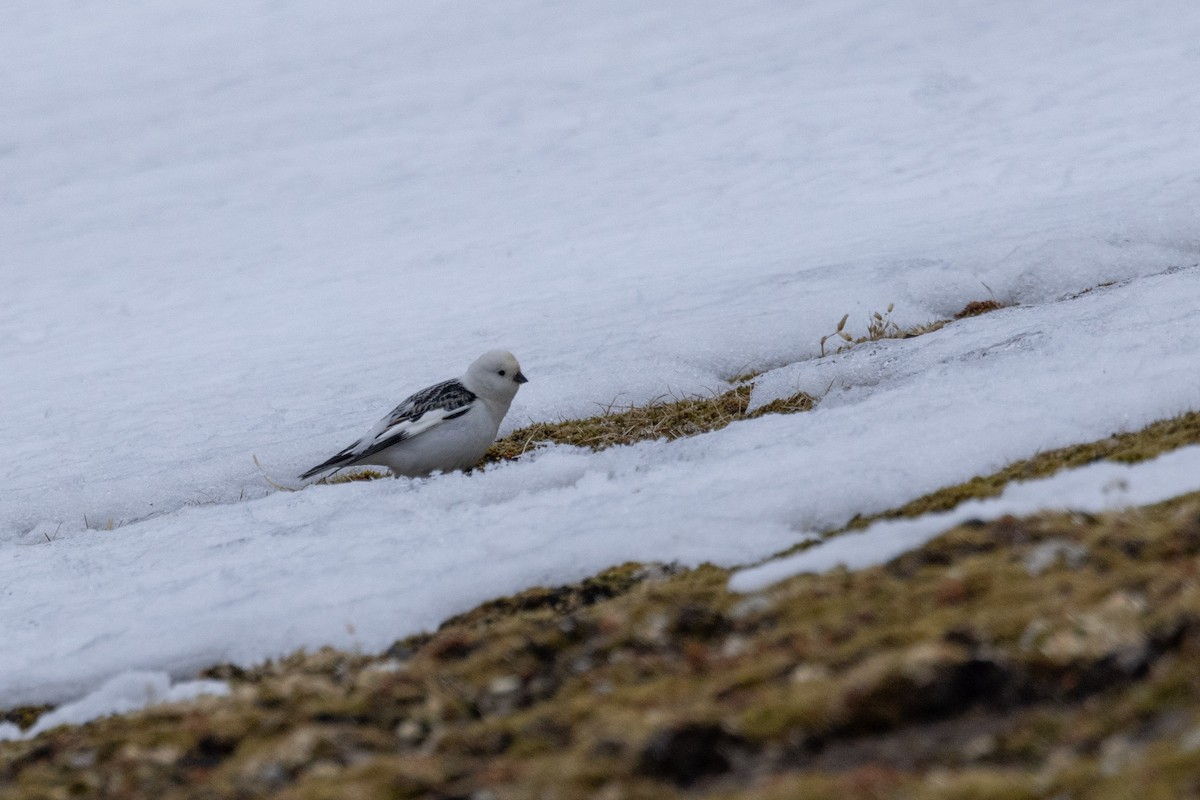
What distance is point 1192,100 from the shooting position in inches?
535

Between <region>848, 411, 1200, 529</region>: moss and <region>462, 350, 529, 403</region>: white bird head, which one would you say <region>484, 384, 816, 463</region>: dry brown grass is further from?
<region>848, 411, 1200, 529</region>: moss

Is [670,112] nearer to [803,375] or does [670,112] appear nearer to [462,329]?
[462,329]

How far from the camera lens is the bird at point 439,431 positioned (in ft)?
21.5

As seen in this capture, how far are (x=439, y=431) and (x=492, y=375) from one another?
1.76 ft

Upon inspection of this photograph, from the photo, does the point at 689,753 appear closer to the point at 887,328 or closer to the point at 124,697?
the point at 124,697

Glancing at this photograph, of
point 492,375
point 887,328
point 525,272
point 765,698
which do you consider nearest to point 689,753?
point 765,698

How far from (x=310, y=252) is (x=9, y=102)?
7589 mm

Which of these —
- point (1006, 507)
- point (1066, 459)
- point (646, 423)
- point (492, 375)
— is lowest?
point (646, 423)

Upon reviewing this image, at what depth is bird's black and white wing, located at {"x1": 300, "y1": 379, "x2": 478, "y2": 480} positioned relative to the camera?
655 centimetres

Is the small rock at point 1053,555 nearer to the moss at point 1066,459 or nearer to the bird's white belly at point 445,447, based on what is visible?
the moss at point 1066,459

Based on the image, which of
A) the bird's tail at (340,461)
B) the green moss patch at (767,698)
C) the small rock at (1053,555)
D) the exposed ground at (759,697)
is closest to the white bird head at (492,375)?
the bird's tail at (340,461)

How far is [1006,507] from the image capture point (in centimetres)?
374

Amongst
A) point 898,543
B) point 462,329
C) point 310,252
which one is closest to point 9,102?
point 310,252

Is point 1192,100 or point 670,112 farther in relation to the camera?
point 670,112
